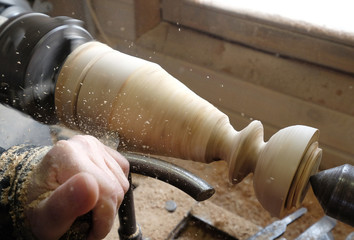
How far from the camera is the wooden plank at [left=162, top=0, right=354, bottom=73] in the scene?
3.33 ft

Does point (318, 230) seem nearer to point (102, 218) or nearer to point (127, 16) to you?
point (102, 218)

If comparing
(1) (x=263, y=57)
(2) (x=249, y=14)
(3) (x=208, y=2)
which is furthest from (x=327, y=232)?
(3) (x=208, y=2)

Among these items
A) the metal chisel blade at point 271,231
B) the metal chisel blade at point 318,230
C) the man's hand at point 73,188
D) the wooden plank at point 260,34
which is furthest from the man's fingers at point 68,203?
the wooden plank at point 260,34

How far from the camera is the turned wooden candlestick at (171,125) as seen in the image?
1.66 feet

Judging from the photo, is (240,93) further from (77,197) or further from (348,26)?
(77,197)

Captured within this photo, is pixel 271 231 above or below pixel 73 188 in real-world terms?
below

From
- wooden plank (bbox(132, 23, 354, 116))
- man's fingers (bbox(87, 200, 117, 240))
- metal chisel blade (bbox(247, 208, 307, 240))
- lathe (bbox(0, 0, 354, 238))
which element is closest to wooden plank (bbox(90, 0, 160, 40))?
wooden plank (bbox(132, 23, 354, 116))

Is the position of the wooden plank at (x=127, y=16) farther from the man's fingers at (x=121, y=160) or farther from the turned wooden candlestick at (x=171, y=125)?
the man's fingers at (x=121, y=160)

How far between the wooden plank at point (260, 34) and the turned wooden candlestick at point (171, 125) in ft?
1.91

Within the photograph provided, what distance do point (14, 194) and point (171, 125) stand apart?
251 millimetres

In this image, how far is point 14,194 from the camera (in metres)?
0.46

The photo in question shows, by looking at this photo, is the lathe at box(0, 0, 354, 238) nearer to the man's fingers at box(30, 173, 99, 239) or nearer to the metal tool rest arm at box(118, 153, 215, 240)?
the metal tool rest arm at box(118, 153, 215, 240)

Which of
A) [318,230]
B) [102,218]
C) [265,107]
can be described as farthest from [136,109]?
[265,107]

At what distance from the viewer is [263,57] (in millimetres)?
1154
